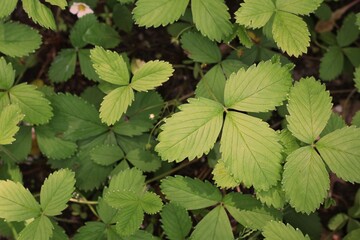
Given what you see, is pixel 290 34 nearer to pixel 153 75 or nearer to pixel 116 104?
pixel 153 75

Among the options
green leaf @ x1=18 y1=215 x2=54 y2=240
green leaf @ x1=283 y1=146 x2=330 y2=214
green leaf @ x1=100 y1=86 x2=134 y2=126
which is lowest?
green leaf @ x1=18 y1=215 x2=54 y2=240

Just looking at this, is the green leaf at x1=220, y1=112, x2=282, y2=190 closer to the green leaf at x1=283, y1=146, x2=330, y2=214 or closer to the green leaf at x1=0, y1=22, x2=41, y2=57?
the green leaf at x1=283, y1=146, x2=330, y2=214

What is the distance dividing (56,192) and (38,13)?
34.7 inches

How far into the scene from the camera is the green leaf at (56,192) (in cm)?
207

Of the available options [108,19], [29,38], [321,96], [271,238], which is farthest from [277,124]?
[29,38]

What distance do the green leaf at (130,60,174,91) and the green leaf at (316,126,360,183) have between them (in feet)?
2.63

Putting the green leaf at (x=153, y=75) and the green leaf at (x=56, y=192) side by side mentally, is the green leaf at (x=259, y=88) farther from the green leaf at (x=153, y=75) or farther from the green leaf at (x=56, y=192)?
the green leaf at (x=56, y=192)

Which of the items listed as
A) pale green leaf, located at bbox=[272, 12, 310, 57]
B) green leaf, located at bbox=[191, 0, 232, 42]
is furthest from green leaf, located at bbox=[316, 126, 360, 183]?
green leaf, located at bbox=[191, 0, 232, 42]

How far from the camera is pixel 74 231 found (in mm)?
2775

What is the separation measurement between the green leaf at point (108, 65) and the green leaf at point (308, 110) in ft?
2.75

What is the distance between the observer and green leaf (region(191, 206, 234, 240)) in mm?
2119

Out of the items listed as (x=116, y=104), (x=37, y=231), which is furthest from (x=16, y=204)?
(x=116, y=104)

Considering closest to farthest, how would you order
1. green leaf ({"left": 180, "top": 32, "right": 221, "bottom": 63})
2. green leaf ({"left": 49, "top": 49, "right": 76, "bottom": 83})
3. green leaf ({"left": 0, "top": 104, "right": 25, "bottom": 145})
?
green leaf ({"left": 0, "top": 104, "right": 25, "bottom": 145}) → green leaf ({"left": 180, "top": 32, "right": 221, "bottom": 63}) → green leaf ({"left": 49, "top": 49, "right": 76, "bottom": 83})

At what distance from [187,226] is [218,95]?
729 mm
